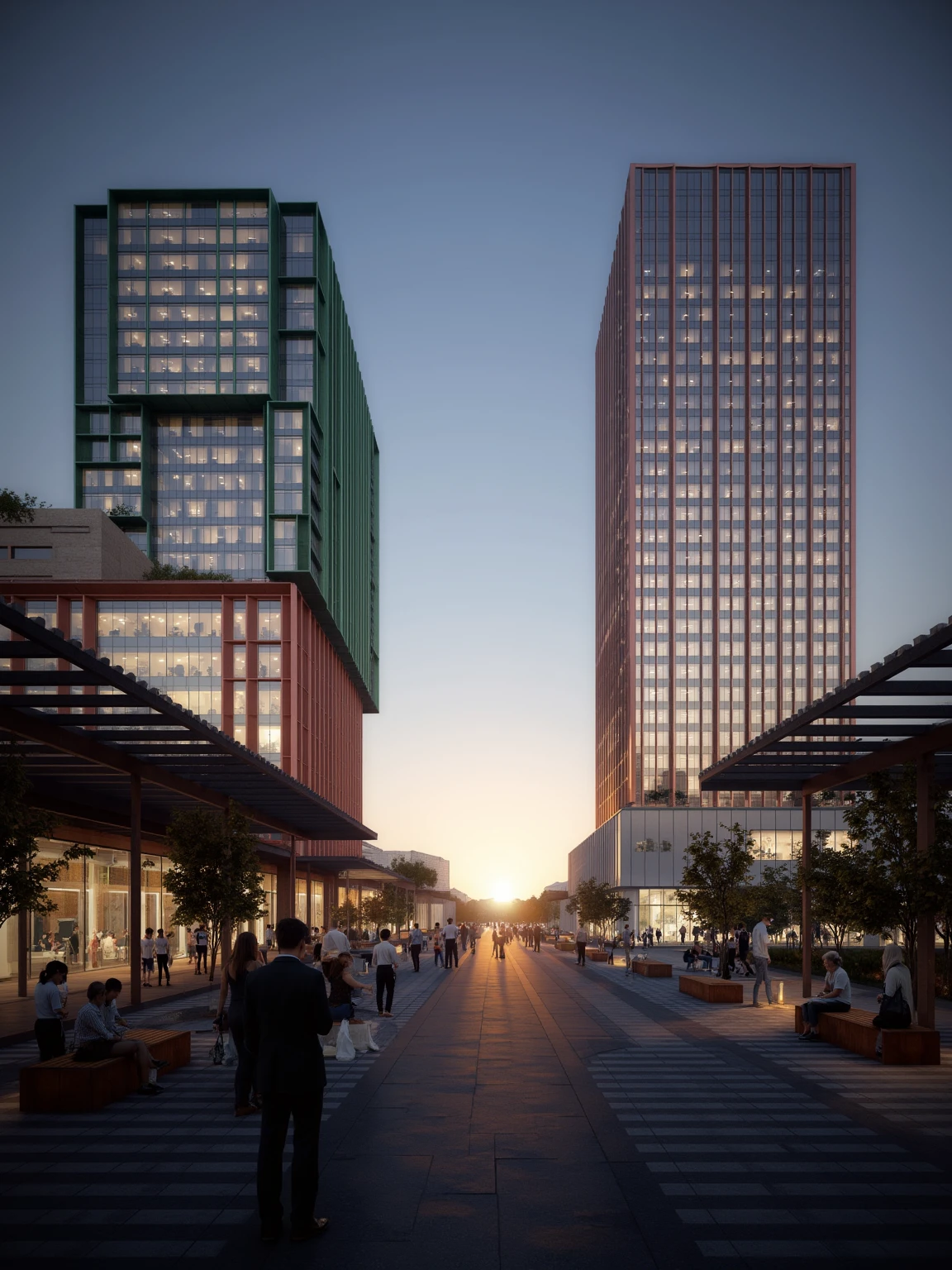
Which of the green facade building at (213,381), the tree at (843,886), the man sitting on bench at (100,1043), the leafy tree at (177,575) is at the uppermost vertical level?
the green facade building at (213,381)

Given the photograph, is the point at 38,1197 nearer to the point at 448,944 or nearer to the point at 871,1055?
the point at 871,1055

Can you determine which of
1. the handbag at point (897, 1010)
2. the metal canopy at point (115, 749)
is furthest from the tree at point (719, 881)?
the handbag at point (897, 1010)

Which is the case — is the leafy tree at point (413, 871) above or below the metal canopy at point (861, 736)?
below

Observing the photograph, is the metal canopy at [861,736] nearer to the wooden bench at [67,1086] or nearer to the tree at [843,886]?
the tree at [843,886]

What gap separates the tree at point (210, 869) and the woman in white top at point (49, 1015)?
8656 mm

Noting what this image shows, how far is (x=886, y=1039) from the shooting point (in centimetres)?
1503

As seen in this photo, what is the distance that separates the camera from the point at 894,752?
65.0ft

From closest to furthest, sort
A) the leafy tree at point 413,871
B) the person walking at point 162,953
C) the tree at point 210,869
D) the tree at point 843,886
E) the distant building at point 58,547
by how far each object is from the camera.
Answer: the tree at point 843,886, the tree at point 210,869, the person walking at point 162,953, the distant building at point 58,547, the leafy tree at point 413,871

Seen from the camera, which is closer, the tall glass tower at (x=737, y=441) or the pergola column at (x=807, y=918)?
the pergola column at (x=807, y=918)

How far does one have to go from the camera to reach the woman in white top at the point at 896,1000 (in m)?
15.5

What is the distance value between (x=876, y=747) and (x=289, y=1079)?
17070 mm

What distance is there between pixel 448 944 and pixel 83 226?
273ft

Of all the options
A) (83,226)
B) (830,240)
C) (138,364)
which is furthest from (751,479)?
(83,226)

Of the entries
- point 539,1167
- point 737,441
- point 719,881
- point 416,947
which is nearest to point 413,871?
point 737,441
